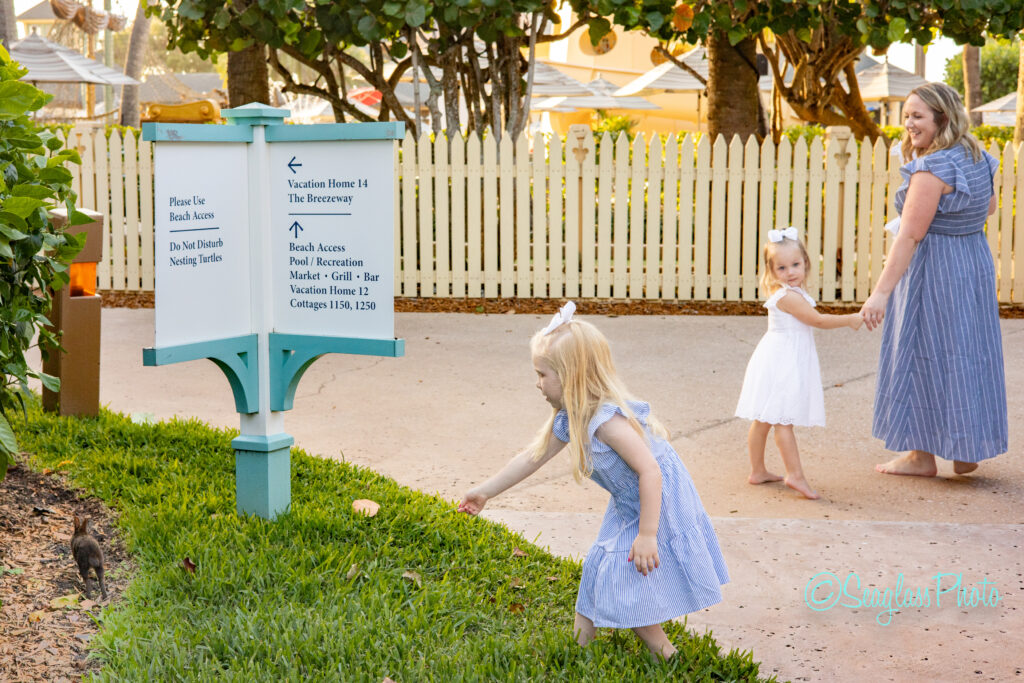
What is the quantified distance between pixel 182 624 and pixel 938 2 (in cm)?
749

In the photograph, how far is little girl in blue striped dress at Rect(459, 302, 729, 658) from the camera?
116 inches

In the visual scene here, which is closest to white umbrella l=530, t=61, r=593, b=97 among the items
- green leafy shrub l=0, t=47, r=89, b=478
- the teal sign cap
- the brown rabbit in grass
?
the teal sign cap

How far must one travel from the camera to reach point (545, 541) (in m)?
4.11

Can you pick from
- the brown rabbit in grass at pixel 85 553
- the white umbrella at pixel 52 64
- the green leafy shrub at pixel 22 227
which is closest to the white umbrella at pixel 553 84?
the white umbrella at pixel 52 64

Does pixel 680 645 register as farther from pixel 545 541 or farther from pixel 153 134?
pixel 153 134

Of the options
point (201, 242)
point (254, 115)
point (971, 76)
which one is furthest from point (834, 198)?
point (971, 76)

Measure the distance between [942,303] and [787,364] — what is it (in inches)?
30.0

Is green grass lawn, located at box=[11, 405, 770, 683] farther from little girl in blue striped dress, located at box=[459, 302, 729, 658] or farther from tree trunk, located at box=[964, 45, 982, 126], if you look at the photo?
tree trunk, located at box=[964, 45, 982, 126]

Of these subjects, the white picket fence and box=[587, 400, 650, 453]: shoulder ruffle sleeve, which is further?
the white picket fence

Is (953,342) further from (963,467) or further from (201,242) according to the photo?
(201,242)

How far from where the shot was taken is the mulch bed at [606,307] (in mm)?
9438

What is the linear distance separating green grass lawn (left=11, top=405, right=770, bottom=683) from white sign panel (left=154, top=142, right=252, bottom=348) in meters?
0.72

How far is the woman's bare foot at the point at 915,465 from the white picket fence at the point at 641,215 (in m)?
4.63

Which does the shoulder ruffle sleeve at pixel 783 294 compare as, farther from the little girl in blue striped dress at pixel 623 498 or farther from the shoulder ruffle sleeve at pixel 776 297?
the little girl in blue striped dress at pixel 623 498
